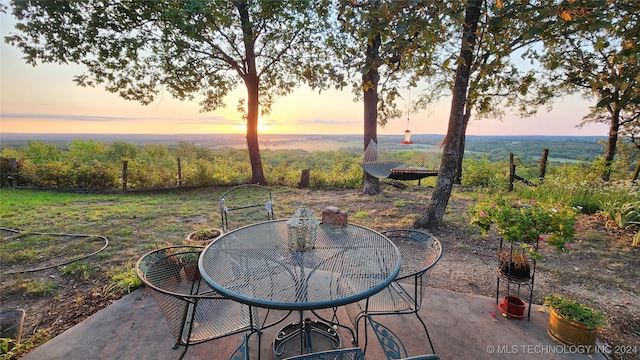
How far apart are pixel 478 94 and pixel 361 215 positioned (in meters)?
2.49

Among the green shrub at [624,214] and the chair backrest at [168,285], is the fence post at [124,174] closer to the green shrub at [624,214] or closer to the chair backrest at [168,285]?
the chair backrest at [168,285]

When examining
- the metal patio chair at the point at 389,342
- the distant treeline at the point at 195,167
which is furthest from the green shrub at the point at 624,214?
the metal patio chair at the point at 389,342

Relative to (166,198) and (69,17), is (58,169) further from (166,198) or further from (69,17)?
(69,17)

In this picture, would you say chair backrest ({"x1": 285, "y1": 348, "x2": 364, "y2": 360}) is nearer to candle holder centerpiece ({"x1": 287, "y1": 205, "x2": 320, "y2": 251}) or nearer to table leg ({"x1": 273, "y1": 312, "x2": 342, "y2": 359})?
table leg ({"x1": 273, "y1": 312, "x2": 342, "y2": 359})

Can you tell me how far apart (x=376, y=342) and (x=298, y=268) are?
0.75 metres

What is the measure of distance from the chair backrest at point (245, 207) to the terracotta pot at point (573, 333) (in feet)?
7.75

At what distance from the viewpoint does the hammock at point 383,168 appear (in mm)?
4730

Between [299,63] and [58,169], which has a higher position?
[299,63]

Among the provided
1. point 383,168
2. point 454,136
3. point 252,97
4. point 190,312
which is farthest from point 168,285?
point 252,97

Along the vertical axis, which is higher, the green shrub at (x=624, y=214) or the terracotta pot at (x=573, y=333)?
the green shrub at (x=624, y=214)

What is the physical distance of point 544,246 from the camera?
132 inches

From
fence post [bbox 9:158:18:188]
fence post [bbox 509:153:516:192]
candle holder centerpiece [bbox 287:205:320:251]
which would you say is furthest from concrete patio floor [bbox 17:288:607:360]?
fence post [bbox 9:158:18:188]

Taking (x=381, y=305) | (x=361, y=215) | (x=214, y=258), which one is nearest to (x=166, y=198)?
(x=361, y=215)

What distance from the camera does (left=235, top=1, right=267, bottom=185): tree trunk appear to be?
20.8 ft
